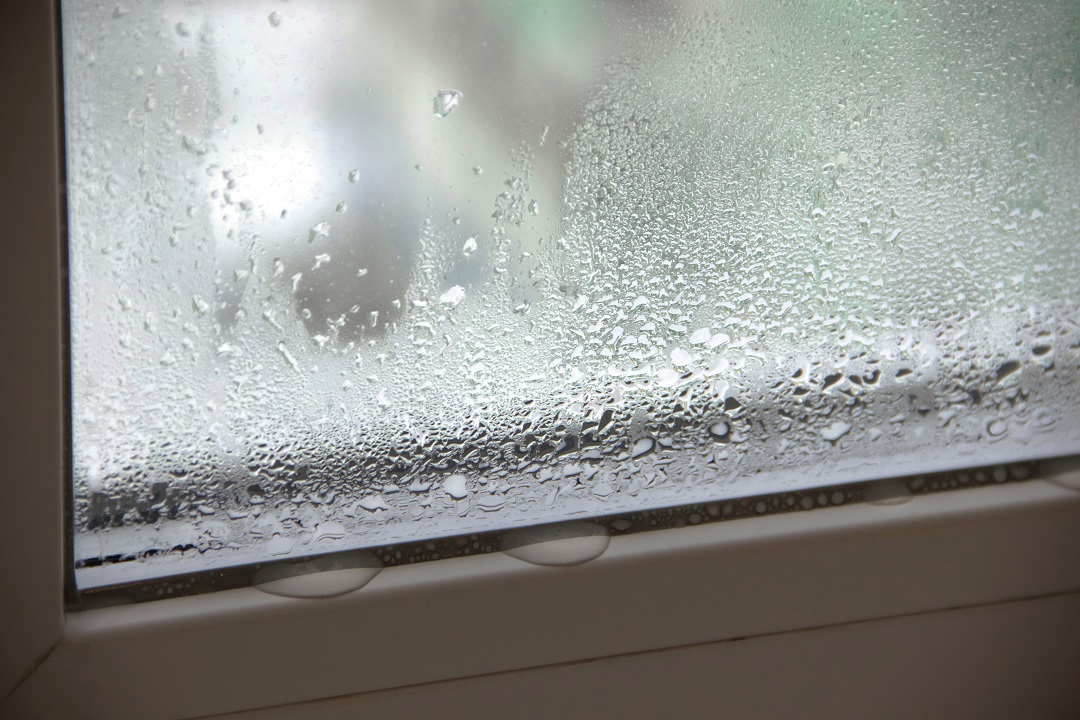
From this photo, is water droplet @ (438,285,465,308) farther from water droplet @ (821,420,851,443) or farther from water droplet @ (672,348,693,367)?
water droplet @ (821,420,851,443)

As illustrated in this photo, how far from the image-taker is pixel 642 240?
52cm

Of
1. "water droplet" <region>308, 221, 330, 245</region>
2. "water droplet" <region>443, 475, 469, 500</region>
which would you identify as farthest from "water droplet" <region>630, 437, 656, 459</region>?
"water droplet" <region>308, 221, 330, 245</region>

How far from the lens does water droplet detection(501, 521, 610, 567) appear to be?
50 cm

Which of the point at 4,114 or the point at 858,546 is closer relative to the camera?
the point at 4,114

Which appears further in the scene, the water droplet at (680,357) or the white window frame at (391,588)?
the water droplet at (680,357)

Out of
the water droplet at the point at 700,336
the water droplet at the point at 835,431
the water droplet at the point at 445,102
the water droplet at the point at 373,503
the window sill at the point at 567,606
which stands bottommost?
the window sill at the point at 567,606

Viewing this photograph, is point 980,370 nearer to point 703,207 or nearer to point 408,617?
point 703,207

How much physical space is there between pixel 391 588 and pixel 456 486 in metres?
0.08

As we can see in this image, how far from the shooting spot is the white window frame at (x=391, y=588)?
43cm

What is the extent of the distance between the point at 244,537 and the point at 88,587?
0.10m

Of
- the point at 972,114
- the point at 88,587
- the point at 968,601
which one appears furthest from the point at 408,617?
the point at 972,114

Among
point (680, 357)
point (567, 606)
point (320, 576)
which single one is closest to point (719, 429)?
point (680, 357)

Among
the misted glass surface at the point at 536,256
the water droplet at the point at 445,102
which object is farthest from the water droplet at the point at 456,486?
the water droplet at the point at 445,102

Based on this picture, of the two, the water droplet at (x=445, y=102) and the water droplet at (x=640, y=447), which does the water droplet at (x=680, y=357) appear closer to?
the water droplet at (x=640, y=447)
